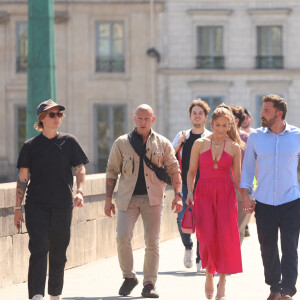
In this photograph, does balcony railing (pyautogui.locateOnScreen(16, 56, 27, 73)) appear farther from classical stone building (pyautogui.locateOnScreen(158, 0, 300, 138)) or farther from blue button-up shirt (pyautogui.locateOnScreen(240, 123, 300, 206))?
blue button-up shirt (pyautogui.locateOnScreen(240, 123, 300, 206))

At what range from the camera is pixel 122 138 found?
10.4m

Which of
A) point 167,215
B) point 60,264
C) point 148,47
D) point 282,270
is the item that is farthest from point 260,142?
point 148,47

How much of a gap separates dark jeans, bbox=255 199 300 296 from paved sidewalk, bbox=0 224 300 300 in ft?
2.34

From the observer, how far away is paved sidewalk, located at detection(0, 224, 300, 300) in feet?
34.1

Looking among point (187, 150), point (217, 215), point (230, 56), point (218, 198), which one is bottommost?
point (217, 215)

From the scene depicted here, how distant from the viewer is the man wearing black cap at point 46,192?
9242mm

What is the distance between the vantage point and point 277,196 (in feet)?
31.0

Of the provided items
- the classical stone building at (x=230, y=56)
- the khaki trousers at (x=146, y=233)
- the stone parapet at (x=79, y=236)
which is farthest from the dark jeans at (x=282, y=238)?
the classical stone building at (x=230, y=56)

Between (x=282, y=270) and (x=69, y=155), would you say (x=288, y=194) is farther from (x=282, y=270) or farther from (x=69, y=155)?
(x=69, y=155)

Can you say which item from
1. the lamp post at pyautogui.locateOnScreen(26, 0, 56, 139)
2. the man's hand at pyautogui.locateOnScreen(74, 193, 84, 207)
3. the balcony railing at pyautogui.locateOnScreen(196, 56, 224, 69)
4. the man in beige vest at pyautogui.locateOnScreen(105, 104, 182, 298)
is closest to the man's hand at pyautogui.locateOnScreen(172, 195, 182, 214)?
the man in beige vest at pyautogui.locateOnScreen(105, 104, 182, 298)

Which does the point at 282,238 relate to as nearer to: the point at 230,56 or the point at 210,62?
the point at 210,62

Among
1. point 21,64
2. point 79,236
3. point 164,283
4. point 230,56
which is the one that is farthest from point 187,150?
point 21,64

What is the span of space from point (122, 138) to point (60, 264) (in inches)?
59.9

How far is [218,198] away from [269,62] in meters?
33.4
